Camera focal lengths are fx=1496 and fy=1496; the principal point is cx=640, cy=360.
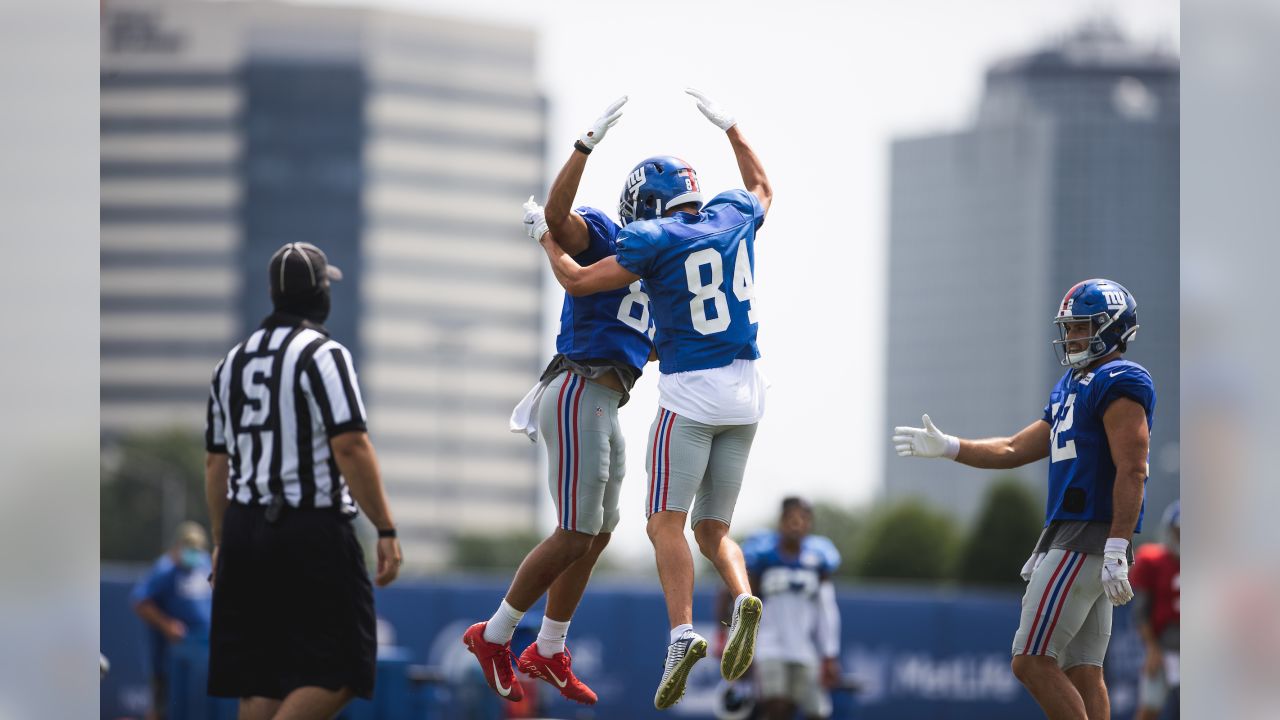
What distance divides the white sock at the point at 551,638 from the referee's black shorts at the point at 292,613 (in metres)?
1.18

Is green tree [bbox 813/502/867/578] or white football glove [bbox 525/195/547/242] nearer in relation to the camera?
white football glove [bbox 525/195/547/242]

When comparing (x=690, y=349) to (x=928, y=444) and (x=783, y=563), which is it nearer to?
(x=928, y=444)

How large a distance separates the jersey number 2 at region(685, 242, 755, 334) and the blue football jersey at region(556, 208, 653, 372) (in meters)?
0.56

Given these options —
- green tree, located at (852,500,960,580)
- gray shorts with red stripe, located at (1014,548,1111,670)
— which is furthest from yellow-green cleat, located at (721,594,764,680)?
green tree, located at (852,500,960,580)

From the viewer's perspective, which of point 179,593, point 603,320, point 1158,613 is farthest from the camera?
point 179,593

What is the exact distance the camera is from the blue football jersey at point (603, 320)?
718cm

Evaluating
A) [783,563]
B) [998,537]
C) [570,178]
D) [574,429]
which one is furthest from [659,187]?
[998,537]

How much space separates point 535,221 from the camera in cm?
710

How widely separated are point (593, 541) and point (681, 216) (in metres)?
1.66

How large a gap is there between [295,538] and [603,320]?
181 centimetres

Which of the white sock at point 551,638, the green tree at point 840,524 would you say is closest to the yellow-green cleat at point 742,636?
the white sock at point 551,638

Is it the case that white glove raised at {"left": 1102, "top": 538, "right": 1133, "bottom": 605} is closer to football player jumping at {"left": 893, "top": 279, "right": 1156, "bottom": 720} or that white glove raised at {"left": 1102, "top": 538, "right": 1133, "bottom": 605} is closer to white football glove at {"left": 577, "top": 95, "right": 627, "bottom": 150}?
football player jumping at {"left": 893, "top": 279, "right": 1156, "bottom": 720}

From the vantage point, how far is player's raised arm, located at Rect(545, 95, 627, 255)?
676 cm
